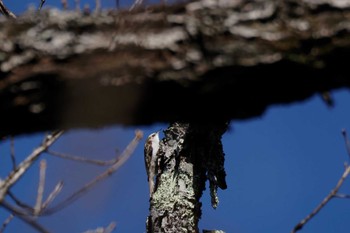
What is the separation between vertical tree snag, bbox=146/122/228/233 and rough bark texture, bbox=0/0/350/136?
196cm

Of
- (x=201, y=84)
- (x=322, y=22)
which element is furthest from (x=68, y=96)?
(x=322, y=22)

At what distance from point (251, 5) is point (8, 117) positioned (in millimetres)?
558

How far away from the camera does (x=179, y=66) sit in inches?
44.2

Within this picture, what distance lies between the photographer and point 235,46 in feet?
3.72

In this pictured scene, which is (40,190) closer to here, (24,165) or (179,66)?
(24,165)

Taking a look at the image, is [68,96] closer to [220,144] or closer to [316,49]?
[316,49]

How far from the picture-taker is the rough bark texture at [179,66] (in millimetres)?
1101

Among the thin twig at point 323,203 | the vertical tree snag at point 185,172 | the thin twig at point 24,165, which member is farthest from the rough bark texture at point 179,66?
the vertical tree snag at point 185,172

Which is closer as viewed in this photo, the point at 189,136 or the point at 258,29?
the point at 258,29

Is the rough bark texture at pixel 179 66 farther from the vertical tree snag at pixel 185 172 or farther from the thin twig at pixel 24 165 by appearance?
the vertical tree snag at pixel 185 172

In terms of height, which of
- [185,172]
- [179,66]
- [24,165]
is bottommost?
[179,66]

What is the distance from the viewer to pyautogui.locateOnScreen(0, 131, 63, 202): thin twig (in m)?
1.99

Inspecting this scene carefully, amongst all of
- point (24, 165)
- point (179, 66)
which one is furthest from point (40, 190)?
point (179, 66)

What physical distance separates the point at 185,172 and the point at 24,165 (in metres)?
1.22
